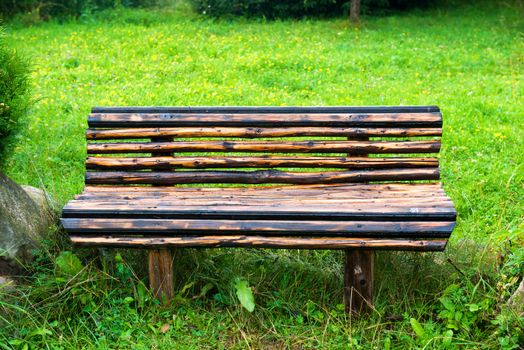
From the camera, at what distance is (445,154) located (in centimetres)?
560

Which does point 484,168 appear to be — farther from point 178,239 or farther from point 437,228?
point 178,239

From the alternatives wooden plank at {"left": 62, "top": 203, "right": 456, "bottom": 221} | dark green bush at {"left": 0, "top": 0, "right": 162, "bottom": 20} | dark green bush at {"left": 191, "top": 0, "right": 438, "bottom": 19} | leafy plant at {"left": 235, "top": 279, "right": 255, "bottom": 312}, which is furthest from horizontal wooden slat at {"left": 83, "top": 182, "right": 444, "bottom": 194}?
dark green bush at {"left": 191, "top": 0, "right": 438, "bottom": 19}

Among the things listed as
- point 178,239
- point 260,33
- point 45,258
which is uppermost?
point 178,239

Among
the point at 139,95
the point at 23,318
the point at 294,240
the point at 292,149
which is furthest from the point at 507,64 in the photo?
the point at 23,318

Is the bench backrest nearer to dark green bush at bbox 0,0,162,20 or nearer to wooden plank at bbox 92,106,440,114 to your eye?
wooden plank at bbox 92,106,440,114

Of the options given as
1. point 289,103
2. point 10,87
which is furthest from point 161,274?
point 289,103

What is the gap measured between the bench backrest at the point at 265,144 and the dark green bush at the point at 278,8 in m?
9.36

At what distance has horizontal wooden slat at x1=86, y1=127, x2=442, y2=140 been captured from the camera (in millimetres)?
3518

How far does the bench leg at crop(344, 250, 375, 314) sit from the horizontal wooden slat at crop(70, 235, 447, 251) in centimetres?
17

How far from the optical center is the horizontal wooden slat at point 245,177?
349 cm

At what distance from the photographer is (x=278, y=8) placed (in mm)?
12781

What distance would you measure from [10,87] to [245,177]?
136 centimetres

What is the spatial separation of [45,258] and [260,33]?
26.8 feet

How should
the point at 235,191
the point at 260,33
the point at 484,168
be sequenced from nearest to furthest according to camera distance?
the point at 235,191 < the point at 484,168 < the point at 260,33
